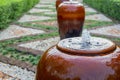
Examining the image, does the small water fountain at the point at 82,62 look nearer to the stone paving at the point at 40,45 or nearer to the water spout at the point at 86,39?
the water spout at the point at 86,39

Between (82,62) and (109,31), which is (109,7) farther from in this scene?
(82,62)

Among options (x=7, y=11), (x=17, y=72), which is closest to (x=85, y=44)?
(x=17, y=72)

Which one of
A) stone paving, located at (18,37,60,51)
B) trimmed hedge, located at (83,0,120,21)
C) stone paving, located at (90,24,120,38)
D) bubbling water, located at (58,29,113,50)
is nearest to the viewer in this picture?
bubbling water, located at (58,29,113,50)

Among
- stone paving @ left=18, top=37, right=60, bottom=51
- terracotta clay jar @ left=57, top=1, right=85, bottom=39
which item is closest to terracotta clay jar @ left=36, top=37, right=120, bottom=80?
terracotta clay jar @ left=57, top=1, right=85, bottom=39

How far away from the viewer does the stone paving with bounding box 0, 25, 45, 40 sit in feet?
26.6

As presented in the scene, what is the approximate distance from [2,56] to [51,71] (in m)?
4.05

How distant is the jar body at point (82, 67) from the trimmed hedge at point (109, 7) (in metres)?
8.86

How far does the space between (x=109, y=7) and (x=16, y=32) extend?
5.04m

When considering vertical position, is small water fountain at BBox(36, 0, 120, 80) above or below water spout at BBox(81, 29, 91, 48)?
below

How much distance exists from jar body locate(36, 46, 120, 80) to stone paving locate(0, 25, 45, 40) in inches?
231

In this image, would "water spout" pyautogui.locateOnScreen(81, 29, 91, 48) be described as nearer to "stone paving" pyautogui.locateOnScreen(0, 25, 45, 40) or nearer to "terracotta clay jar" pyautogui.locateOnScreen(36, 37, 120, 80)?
"terracotta clay jar" pyautogui.locateOnScreen(36, 37, 120, 80)

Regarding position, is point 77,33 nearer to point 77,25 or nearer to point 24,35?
point 77,25

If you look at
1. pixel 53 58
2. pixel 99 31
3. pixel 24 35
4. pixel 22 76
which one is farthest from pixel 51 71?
pixel 99 31

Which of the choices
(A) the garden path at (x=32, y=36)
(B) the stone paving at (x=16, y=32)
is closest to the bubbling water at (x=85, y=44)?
(A) the garden path at (x=32, y=36)
